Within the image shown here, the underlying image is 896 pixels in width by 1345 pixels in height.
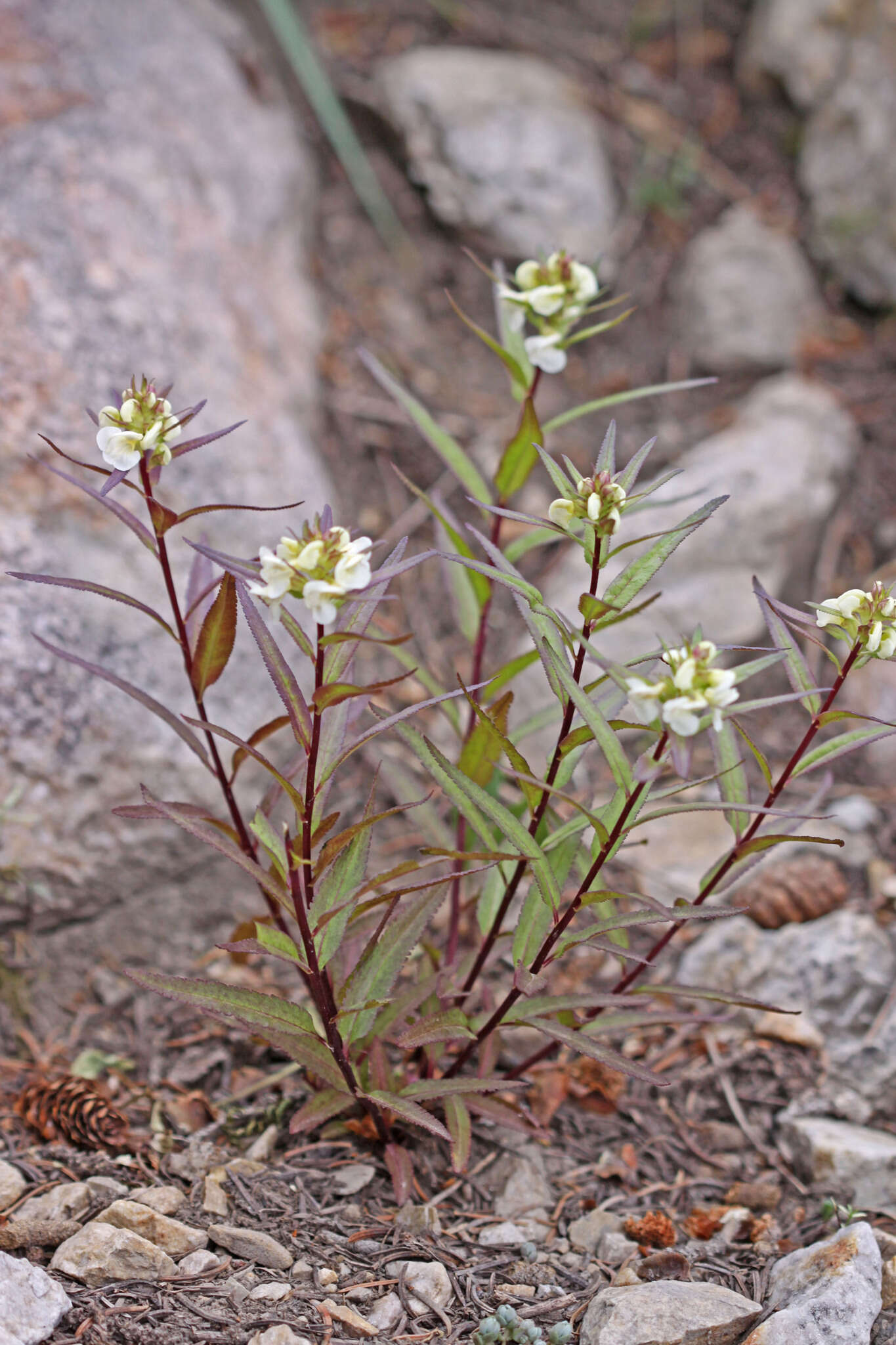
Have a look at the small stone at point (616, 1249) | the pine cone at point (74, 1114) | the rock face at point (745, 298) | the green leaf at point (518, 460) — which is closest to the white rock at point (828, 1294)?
the small stone at point (616, 1249)

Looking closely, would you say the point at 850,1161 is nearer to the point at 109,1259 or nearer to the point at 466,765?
the point at 466,765

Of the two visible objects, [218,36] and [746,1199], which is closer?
[746,1199]

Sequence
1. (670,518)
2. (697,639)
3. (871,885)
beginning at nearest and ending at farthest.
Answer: (697,639)
(871,885)
(670,518)

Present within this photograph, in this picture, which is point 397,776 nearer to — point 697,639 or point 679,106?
point 697,639

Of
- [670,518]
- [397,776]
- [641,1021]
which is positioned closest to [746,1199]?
[641,1021]

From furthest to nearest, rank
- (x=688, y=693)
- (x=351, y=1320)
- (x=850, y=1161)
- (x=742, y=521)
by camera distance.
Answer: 1. (x=742, y=521)
2. (x=850, y=1161)
3. (x=351, y=1320)
4. (x=688, y=693)

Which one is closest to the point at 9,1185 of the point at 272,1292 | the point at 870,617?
the point at 272,1292
